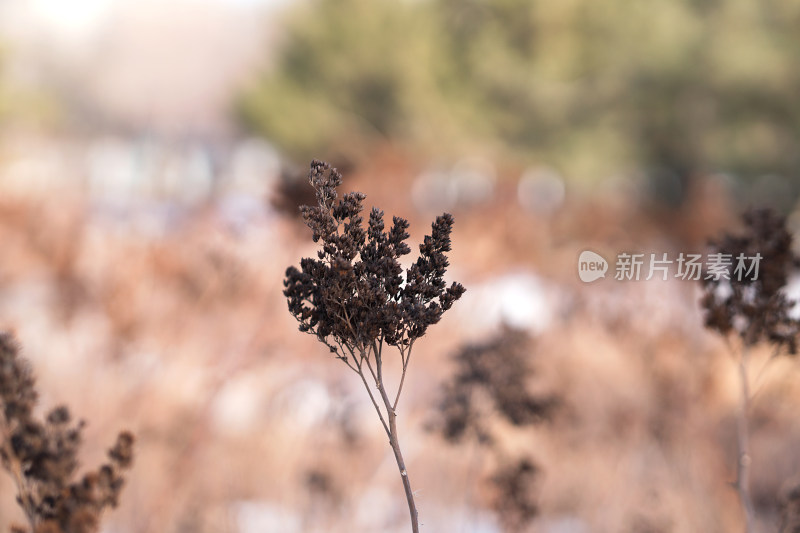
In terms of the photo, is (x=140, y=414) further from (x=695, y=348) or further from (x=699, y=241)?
(x=699, y=241)

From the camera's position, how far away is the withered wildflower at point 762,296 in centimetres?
164

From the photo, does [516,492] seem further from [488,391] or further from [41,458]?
[41,458]

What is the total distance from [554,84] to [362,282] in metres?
24.3

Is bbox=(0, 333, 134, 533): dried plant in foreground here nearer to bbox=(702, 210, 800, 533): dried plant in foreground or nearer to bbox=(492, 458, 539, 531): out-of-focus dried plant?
bbox=(702, 210, 800, 533): dried plant in foreground

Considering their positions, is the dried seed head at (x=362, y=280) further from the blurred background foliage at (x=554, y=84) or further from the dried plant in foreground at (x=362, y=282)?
the blurred background foliage at (x=554, y=84)

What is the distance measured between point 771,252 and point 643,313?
2788 millimetres

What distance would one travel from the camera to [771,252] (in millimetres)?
1724

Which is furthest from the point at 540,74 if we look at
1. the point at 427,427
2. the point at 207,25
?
the point at 207,25

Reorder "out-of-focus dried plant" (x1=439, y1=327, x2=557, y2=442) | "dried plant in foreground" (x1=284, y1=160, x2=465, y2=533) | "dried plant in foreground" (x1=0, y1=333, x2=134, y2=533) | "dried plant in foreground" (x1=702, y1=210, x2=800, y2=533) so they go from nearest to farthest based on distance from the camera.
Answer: "dried plant in foreground" (x1=284, y1=160, x2=465, y2=533) → "dried plant in foreground" (x1=0, y1=333, x2=134, y2=533) → "dried plant in foreground" (x1=702, y1=210, x2=800, y2=533) → "out-of-focus dried plant" (x1=439, y1=327, x2=557, y2=442)

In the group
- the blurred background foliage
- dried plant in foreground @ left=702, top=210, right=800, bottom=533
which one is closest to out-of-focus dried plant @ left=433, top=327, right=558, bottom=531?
dried plant in foreground @ left=702, top=210, right=800, bottom=533

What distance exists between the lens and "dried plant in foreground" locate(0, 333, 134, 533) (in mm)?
1191

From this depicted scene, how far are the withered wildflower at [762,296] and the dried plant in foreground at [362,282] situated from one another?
904mm

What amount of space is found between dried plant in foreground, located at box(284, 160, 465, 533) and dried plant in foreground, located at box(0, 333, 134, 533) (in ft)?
1.62

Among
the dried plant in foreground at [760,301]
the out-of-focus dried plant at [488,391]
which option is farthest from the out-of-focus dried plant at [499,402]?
the dried plant in foreground at [760,301]
